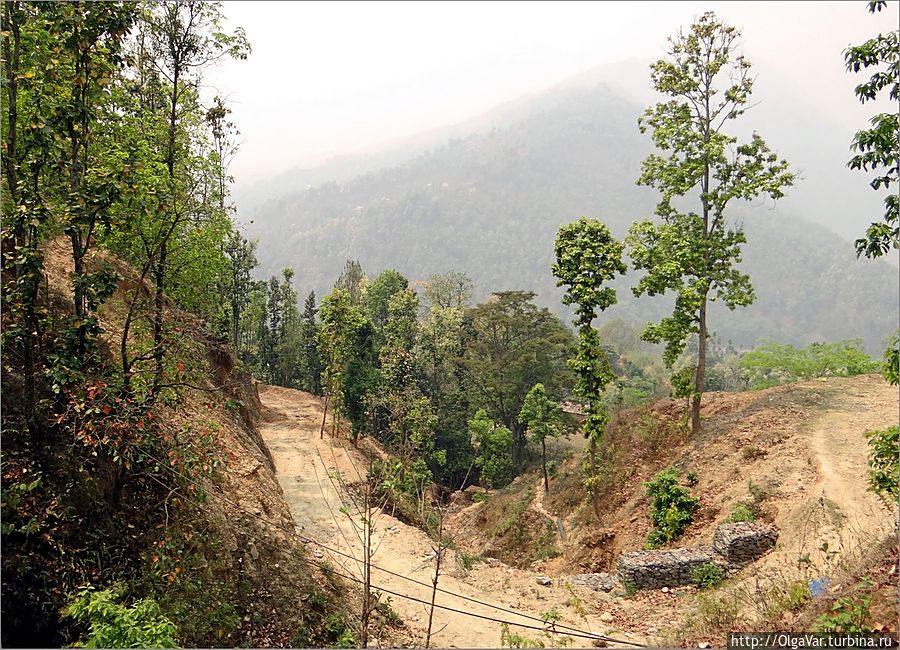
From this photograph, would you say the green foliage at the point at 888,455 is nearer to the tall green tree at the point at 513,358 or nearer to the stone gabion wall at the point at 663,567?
the stone gabion wall at the point at 663,567

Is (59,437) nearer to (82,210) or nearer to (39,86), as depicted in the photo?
(82,210)

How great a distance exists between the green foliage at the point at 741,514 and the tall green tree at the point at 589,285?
4.27 m

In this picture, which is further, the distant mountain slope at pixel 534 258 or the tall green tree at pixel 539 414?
the distant mountain slope at pixel 534 258

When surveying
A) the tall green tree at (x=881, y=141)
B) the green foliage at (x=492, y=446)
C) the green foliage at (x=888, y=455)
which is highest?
the tall green tree at (x=881, y=141)

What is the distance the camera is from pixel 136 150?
20.2 ft

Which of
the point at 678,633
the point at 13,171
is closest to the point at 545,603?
the point at 678,633

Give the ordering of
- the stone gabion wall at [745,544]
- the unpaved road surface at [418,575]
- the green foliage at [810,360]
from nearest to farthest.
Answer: the unpaved road surface at [418,575]
the stone gabion wall at [745,544]
the green foliage at [810,360]

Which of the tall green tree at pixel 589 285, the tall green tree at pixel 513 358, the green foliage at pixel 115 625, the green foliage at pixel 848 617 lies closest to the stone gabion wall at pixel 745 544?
the green foliage at pixel 848 617

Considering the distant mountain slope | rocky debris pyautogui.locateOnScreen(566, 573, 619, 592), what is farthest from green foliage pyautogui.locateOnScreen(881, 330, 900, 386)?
the distant mountain slope

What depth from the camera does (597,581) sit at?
11609 millimetres

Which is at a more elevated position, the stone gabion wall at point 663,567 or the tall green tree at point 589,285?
the tall green tree at point 589,285

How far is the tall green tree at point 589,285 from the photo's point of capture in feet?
48.8

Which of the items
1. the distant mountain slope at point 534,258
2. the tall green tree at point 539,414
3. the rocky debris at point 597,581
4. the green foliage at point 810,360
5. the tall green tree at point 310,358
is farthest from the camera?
the distant mountain slope at point 534,258

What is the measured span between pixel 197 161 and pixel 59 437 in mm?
10859
